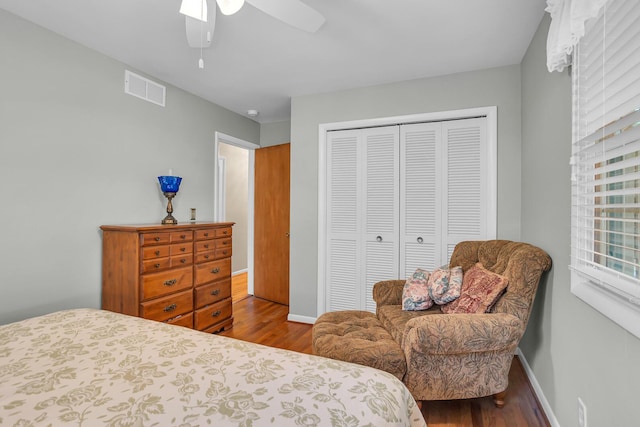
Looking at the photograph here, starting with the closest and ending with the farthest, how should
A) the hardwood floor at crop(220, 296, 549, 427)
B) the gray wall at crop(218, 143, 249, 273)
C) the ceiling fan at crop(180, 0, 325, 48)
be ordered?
the ceiling fan at crop(180, 0, 325, 48) → the hardwood floor at crop(220, 296, 549, 427) → the gray wall at crop(218, 143, 249, 273)

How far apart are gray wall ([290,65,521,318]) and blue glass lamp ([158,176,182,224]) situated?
1202mm

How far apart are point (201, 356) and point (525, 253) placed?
184 cm

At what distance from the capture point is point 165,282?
2.54 m

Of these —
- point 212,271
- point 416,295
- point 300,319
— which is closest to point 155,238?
point 212,271

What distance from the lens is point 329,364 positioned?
116 cm

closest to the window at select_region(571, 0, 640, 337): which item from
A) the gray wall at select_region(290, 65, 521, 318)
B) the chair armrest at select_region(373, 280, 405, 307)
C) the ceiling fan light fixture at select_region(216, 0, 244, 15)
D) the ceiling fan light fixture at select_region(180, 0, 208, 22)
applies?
the chair armrest at select_region(373, 280, 405, 307)

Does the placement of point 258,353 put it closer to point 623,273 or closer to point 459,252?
point 623,273

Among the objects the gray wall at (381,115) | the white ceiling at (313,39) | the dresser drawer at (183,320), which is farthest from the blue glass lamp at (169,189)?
the gray wall at (381,115)

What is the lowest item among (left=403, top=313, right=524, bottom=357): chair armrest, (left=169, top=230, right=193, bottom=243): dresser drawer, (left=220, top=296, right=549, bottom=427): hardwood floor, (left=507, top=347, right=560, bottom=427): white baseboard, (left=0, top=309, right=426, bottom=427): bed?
(left=220, top=296, right=549, bottom=427): hardwood floor

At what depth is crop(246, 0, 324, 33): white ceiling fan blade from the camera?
4.93 ft

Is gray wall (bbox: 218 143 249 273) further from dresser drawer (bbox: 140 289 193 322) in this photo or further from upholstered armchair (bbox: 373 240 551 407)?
upholstered armchair (bbox: 373 240 551 407)

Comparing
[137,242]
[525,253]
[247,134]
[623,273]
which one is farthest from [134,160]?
[623,273]

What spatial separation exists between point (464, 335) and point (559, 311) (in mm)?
535

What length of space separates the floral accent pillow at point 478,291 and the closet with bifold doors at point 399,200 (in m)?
0.71
